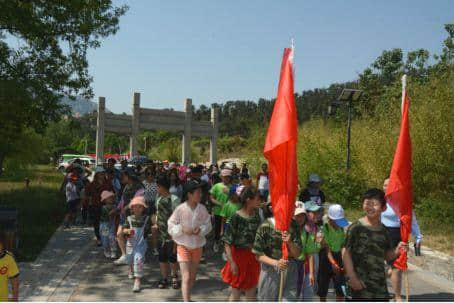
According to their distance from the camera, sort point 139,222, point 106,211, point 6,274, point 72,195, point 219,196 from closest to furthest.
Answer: point 6,274, point 139,222, point 106,211, point 219,196, point 72,195

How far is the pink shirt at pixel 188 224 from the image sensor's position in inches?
238

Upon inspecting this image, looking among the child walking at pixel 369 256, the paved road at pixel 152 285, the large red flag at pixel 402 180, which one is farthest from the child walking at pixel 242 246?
the paved road at pixel 152 285

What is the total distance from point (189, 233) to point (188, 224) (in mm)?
111

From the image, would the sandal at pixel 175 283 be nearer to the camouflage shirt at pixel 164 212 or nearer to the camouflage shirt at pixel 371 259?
the camouflage shirt at pixel 164 212

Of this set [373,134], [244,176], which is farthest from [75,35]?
[373,134]

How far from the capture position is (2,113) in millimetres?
11016

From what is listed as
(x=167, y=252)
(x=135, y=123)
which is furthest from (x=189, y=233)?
(x=135, y=123)

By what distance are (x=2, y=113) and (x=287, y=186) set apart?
8.58 metres

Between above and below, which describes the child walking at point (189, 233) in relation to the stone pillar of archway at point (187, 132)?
below

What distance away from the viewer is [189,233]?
604cm

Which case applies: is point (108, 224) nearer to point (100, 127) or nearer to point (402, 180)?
point (402, 180)

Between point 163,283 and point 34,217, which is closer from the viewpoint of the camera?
point 163,283

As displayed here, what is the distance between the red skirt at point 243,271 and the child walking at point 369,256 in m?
1.24

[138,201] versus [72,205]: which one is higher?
[138,201]
